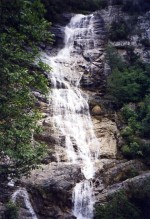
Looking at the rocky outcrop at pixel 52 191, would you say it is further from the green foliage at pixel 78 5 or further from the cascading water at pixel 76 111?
the green foliage at pixel 78 5

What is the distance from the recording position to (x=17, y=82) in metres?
12.4

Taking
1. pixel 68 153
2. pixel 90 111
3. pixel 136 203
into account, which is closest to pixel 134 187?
pixel 136 203

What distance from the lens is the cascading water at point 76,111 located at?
52.0 ft

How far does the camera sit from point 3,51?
12016 mm

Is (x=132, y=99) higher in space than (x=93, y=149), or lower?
higher

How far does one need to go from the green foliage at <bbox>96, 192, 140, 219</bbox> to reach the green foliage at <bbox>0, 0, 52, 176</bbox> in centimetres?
375

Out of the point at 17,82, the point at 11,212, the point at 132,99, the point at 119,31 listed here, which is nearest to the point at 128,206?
the point at 11,212

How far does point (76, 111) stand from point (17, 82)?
9.44 metres

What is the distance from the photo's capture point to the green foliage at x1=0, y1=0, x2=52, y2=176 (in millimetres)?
12000

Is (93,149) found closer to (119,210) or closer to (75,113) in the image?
(75,113)

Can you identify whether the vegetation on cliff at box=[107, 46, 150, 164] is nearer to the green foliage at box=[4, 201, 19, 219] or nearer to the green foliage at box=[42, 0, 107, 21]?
the green foliage at box=[4, 201, 19, 219]

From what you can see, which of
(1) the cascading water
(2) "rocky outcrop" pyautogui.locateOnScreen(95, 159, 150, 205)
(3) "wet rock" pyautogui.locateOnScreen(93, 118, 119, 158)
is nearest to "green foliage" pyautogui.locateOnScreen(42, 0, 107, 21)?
(1) the cascading water

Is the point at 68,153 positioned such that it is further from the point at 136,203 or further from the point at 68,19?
the point at 68,19

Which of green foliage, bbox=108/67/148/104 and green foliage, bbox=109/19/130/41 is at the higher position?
green foliage, bbox=109/19/130/41
